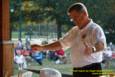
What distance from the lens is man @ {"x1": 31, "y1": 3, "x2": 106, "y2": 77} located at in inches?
58.5

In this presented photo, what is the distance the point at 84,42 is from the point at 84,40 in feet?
0.03

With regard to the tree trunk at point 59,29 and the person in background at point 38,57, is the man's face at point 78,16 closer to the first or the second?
the tree trunk at point 59,29

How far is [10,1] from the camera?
209 centimetres

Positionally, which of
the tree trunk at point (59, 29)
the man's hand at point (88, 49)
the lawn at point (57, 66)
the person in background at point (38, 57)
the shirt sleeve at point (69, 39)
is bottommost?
the lawn at point (57, 66)

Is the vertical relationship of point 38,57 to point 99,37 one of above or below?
below

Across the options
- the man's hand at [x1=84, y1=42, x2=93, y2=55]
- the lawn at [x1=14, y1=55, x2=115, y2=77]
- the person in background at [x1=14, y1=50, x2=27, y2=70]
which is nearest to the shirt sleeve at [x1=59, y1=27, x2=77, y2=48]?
the man's hand at [x1=84, y1=42, x2=93, y2=55]

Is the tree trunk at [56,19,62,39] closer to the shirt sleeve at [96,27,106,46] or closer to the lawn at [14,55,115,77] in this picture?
the lawn at [14,55,115,77]

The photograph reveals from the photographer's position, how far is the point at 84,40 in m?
1.54

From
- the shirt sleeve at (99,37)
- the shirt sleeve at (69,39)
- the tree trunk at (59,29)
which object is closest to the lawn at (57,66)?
the tree trunk at (59,29)

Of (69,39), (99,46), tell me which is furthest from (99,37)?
(69,39)

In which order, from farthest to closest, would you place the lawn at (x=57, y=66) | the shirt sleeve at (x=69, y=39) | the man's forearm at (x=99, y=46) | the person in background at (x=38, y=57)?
1. the person in background at (x=38, y=57)
2. the lawn at (x=57, y=66)
3. the shirt sleeve at (x=69, y=39)
4. the man's forearm at (x=99, y=46)

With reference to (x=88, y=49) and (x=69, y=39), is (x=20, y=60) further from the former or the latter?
(x=88, y=49)

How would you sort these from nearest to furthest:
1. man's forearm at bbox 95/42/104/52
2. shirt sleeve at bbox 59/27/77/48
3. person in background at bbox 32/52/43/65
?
man's forearm at bbox 95/42/104/52 < shirt sleeve at bbox 59/27/77/48 < person in background at bbox 32/52/43/65

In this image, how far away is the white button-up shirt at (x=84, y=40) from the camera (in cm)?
148
